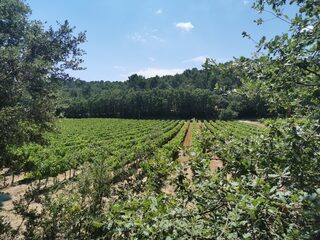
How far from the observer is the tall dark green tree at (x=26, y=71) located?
7.04 meters

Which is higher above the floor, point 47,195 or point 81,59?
point 81,59

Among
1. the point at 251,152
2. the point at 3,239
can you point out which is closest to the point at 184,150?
the point at 251,152

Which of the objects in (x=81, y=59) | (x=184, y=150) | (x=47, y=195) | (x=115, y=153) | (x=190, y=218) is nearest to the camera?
(x=190, y=218)

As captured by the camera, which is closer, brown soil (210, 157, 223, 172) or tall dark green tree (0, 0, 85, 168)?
brown soil (210, 157, 223, 172)

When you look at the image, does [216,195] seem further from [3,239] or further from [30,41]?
[30,41]

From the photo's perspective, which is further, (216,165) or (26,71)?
(216,165)

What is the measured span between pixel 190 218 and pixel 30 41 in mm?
7998

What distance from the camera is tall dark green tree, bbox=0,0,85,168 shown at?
23.1 ft

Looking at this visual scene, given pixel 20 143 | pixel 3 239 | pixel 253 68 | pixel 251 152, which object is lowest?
pixel 3 239

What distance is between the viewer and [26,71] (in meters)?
7.35

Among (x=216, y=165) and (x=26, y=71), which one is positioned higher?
(x=26, y=71)

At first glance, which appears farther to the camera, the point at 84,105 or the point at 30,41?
the point at 84,105

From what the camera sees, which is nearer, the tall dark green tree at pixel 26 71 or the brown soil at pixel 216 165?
the brown soil at pixel 216 165

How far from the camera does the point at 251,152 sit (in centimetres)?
262
